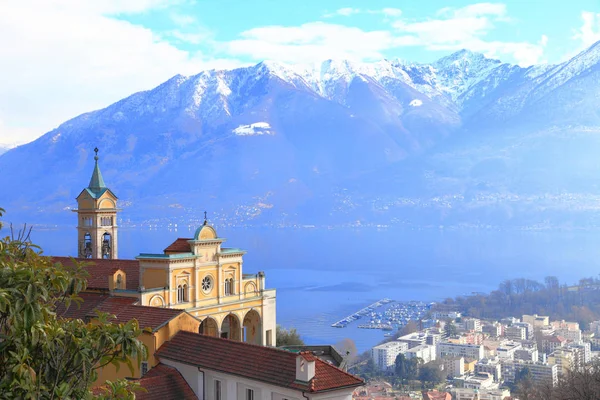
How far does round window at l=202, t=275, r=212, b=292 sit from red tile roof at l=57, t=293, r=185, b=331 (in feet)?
13.3

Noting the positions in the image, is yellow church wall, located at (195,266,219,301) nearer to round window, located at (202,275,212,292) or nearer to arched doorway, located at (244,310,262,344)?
round window, located at (202,275,212,292)

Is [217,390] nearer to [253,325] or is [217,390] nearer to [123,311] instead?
[123,311]

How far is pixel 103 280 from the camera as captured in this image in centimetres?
3316

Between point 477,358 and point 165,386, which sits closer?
point 165,386

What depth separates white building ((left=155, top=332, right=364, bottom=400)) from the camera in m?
19.0

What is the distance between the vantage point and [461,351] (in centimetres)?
9144

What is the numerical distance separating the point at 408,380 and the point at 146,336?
187 feet

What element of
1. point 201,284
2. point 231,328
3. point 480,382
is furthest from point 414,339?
point 201,284

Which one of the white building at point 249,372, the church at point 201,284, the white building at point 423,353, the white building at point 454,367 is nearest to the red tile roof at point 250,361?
the white building at point 249,372

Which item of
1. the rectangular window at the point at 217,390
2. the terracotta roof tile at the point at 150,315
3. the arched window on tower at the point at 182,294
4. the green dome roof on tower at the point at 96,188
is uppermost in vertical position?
the green dome roof on tower at the point at 96,188

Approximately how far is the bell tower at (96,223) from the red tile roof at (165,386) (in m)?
20.2

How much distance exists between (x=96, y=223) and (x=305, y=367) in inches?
1014

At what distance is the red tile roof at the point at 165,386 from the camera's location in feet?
70.0

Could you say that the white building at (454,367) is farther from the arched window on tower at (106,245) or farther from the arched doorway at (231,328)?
the arched window on tower at (106,245)
